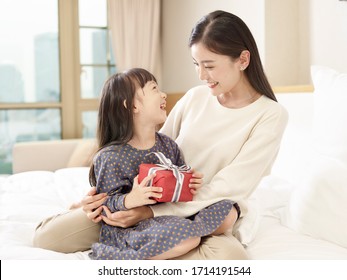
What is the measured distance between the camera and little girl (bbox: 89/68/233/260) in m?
1.23

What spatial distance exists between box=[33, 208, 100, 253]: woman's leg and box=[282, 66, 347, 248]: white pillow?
2.26 feet

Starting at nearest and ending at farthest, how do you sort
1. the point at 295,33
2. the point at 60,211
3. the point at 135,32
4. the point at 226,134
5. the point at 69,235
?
the point at 69,235
the point at 226,134
the point at 60,211
the point at 295,33
the point at 135,32

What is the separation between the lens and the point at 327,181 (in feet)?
4.91

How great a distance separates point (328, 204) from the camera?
4.82ft

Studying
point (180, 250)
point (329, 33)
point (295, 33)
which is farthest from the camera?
point (295, 33)

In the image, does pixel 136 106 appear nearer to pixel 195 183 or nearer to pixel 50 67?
pixel 195 183

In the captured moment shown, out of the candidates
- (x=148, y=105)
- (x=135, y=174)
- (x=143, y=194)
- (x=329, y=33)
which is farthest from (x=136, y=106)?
(x=329, y=33)

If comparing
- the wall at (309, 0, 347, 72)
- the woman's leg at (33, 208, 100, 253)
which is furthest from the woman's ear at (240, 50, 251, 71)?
the wall at (309, 0, 347, 72)

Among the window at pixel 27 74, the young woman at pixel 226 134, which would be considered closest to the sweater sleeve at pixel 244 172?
the young woman at pixel 226 134

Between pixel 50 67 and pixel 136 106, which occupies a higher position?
pixel 50 67

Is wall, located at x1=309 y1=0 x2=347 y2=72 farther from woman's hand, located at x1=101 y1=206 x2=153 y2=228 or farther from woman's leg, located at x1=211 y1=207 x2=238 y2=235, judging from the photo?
woman's hand, located at x1=101 y1=206 x2=153 y2=228

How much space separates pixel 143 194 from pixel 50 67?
3.20m

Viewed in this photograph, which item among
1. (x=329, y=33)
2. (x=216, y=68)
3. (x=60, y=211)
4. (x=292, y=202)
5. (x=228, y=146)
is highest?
(x=329, y=33)

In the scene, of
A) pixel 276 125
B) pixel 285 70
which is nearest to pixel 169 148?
pixel 276 125
